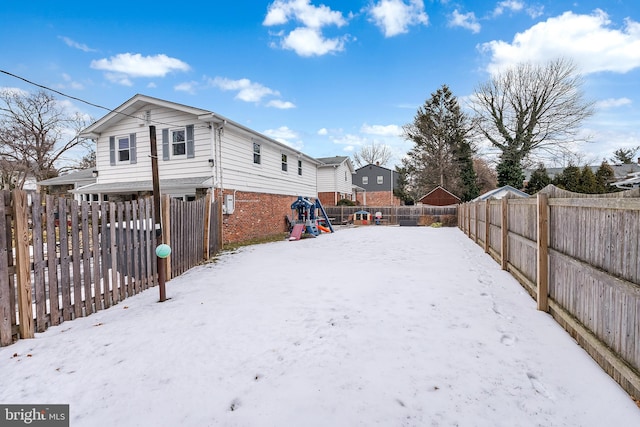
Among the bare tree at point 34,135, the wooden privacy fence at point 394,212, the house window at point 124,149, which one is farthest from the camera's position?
the wooden privacy fence at point 394,212

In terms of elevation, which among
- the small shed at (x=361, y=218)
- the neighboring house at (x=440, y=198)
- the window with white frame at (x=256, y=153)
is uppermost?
the window with white frame at (x=256, y=153)

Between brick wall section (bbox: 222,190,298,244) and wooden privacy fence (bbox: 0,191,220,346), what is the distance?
18.3 feet

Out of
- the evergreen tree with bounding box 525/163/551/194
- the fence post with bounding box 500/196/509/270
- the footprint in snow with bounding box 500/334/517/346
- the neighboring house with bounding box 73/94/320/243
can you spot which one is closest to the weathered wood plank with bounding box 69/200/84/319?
the footprint in snow with bounding box 500/334/517/346

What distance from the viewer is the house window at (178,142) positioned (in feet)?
40.3

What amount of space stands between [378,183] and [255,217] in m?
31.5

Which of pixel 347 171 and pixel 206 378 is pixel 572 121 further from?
pixel 206 378

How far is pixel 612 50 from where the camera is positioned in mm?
17859

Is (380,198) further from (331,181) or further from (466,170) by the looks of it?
(331,181)

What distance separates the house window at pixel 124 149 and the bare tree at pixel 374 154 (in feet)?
134

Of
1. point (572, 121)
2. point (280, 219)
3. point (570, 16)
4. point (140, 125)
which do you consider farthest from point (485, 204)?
point (572, 121)

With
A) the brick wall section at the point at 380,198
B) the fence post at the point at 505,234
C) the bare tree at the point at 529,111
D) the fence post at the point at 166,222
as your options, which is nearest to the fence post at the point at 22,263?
the fence post at the point at 166,222

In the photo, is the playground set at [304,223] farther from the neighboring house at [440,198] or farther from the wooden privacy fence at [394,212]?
the neighboring house at [440,198]

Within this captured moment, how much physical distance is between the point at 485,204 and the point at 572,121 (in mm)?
24434

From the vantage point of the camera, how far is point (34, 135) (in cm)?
2528
